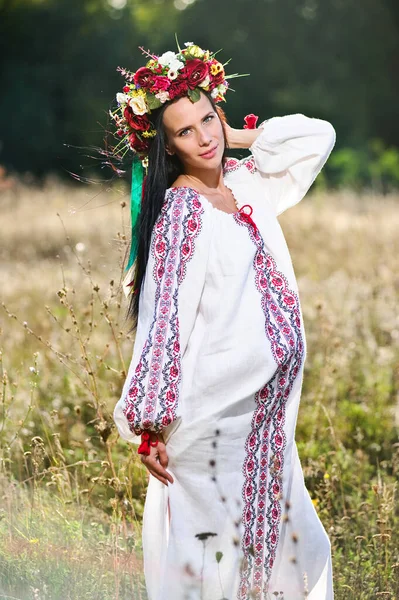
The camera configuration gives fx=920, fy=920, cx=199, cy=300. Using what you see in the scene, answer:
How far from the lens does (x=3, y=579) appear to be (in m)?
3.06

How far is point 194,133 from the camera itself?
9.24ft

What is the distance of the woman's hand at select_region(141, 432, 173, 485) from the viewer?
8.70 ft

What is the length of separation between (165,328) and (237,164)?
2.48 ft

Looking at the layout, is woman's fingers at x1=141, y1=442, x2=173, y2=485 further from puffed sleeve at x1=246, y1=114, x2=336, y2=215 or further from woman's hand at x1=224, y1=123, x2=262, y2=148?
woman's hand at x1=224, y1=123, x2=262, y2=148

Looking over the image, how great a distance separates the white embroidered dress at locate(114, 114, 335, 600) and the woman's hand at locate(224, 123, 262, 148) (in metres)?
0.35

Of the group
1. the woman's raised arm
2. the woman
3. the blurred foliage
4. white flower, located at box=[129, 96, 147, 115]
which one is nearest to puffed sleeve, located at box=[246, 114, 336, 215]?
the woman's raised arm

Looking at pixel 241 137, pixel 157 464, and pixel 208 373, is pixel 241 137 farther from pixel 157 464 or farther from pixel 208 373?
pixel 157 464

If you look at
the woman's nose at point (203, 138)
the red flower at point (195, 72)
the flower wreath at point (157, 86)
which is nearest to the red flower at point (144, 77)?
the flower wreath at point (157, 86)

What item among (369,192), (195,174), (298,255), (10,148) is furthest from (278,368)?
(10,148)

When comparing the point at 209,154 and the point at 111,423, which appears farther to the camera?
the point at 111,423

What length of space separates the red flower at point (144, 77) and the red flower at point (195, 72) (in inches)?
4.3

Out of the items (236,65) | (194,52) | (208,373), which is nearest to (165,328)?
(208,373)

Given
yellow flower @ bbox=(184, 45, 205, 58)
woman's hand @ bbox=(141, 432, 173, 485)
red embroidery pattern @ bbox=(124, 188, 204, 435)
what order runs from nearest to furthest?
1. red embroidery pattern @ bbox=(124, 188, 204, 435)
2. woman's hand @ bbox=(141, 432, 173, 485)
3. yellow flower @ bbox=(184, 45, 205, 58)

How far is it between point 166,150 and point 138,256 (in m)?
0.35
